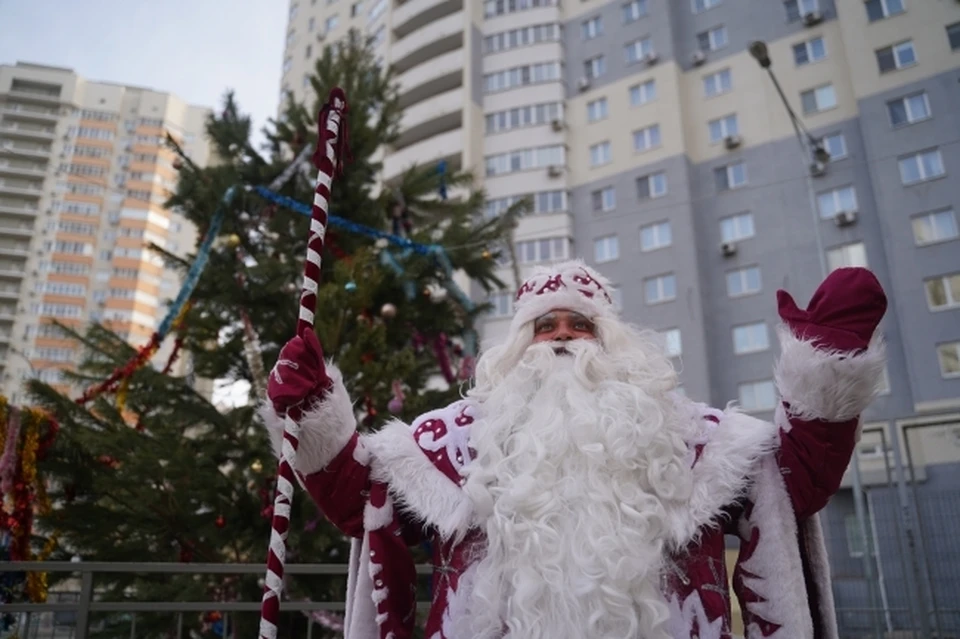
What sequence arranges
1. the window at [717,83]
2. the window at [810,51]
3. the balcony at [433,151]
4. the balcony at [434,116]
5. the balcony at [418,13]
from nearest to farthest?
the window at [810,51], the window at [717,83], the balcony at [433,151], the balcony at [434,116], the balcony at [418,13]

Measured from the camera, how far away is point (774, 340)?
15828 mm

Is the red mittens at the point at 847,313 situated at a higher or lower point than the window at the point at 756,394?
lower

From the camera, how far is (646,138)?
1838cm

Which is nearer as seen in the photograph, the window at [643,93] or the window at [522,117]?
the window at [643,93]

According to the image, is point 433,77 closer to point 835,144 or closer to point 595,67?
point 595,67

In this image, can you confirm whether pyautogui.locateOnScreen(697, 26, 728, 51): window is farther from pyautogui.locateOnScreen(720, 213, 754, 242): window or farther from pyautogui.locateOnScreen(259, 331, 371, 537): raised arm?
pyautogui.locateOnScreen(259, 331, 371, 537): raised arm

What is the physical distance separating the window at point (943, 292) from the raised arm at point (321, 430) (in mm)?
11288

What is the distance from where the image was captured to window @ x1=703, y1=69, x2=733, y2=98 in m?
16.8

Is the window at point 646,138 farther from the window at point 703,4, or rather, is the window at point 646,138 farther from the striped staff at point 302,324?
the striped staff at point 302,324

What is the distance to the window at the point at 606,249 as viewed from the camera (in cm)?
1858

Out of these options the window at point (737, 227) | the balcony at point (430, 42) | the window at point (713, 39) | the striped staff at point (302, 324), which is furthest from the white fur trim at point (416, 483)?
the balcony at point (430, 42)

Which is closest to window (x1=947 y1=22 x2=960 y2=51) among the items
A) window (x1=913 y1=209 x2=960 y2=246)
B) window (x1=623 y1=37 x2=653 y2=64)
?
window (x1=913 y1=209 x2=960 y2=246)

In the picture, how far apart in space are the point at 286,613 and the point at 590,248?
15.7 m

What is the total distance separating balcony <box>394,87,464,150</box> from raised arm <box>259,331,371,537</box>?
69.5 feet
